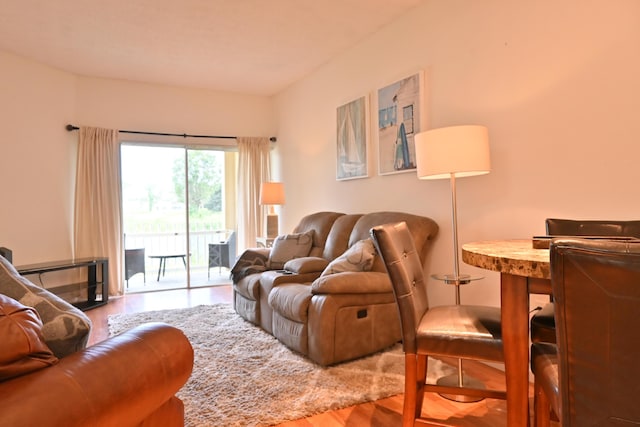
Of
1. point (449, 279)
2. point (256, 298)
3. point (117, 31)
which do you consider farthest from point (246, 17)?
point (449, 279)

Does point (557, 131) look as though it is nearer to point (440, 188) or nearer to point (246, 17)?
point (440, 188)

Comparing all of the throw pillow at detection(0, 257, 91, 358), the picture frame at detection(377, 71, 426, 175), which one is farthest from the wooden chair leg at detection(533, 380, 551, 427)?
the picture frame at detection(377, 71, 426, 175)

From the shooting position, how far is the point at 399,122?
3338 mm

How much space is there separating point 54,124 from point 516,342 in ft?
17.1

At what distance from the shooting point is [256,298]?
3455mm

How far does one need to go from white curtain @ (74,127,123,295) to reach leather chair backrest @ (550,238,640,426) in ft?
17.1

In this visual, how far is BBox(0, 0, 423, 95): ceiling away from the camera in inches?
127

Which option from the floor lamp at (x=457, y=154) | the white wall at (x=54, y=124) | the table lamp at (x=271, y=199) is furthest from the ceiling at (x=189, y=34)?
the floor lamp at (x=457, y=154)

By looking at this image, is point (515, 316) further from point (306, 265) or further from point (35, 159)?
point (35, 159)

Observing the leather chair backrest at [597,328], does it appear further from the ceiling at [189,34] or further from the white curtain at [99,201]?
the white curtain at [99,201]

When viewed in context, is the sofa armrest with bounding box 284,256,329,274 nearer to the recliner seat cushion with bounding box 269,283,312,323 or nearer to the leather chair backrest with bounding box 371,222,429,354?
the recliner seat cushion with bounding box 269,283,312,323

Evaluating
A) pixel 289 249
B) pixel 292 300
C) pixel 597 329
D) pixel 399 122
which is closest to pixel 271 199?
pixel 289 249

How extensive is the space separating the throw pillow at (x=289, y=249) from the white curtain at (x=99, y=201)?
2446 millimetres

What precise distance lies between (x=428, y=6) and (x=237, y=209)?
12.2ft
